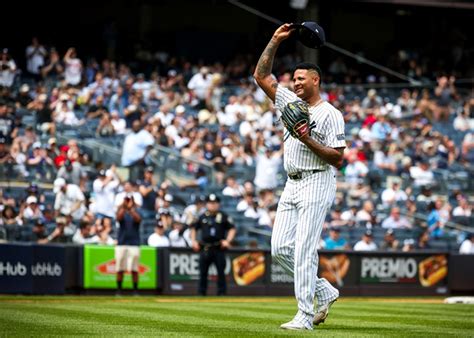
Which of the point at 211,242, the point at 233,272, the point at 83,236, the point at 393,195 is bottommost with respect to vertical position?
the point at 233,272

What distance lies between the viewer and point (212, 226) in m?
20.2

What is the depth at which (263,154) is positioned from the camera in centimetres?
2547

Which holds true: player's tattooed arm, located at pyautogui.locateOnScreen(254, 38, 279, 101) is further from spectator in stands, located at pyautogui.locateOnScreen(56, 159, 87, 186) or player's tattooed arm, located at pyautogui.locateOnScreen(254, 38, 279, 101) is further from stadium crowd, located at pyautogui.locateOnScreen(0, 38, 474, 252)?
spectator in stands, located at pyautogui.locateOnScreen(56, 159, 87, 186)

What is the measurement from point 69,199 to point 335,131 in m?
12.5

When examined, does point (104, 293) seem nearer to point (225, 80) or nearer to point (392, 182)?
point (392, 182)

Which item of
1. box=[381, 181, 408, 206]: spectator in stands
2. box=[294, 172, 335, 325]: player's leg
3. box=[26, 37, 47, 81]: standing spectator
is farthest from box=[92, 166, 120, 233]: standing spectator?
box=[294, 172, 335, 325]: player's leg

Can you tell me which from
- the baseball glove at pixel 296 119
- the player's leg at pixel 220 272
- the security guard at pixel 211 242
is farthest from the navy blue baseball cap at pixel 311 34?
the player's leg at pixel 220 272

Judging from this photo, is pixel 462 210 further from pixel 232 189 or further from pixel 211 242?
pixel 211 242

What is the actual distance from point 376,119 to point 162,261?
378 inches

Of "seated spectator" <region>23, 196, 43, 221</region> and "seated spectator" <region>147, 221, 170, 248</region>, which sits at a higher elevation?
"seated spectator" <region>23, 196, 43, 221</region>

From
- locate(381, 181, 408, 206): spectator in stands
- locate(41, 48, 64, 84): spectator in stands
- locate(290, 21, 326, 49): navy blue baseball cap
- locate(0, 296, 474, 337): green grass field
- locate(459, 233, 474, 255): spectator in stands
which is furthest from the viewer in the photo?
locate(41, 48, 64, 84): spectator in stands

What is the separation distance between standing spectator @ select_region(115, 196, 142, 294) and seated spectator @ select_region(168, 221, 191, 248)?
1.75 metres

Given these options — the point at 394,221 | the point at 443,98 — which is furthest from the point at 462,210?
the point at 443,98

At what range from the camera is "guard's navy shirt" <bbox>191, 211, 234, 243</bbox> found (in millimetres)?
20141
